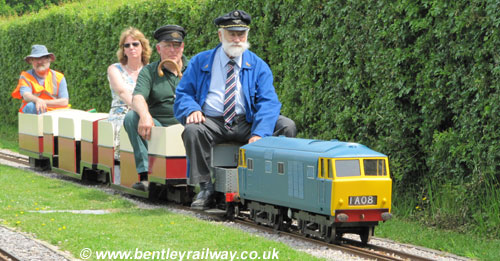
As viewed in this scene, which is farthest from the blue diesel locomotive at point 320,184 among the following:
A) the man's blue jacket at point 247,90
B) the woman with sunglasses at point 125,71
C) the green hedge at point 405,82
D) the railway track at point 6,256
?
the woman with sunglasses at point 125,71

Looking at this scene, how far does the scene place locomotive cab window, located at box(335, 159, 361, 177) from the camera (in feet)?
23.1

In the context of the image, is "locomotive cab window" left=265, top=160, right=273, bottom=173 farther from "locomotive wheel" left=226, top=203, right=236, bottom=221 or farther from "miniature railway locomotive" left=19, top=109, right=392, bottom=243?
"locomotive wheel" left=226, top=203, right=236, bottom=221

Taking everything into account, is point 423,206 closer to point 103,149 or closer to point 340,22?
point 340,22

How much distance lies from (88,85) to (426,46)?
515 inches

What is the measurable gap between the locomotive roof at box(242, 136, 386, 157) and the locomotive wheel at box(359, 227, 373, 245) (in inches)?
27.2

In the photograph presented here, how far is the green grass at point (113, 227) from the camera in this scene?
7211mm

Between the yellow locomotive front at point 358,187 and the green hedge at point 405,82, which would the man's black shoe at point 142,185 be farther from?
the yellow locomotive front at point 358,187

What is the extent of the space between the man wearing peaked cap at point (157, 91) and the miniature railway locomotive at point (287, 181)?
0.25m

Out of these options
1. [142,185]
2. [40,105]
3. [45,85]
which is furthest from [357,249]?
[45,85]

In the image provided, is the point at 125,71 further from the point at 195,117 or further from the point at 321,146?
the point at 321,146

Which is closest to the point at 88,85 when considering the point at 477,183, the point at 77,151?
the point at 77,151

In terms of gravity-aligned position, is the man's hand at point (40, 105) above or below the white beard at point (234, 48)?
below

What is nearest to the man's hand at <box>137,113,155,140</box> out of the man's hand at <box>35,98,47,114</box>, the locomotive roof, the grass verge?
the locomotive roof

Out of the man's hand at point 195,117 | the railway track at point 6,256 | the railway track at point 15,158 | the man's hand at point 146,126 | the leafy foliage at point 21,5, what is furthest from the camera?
the leafy foliage at point 21,5
